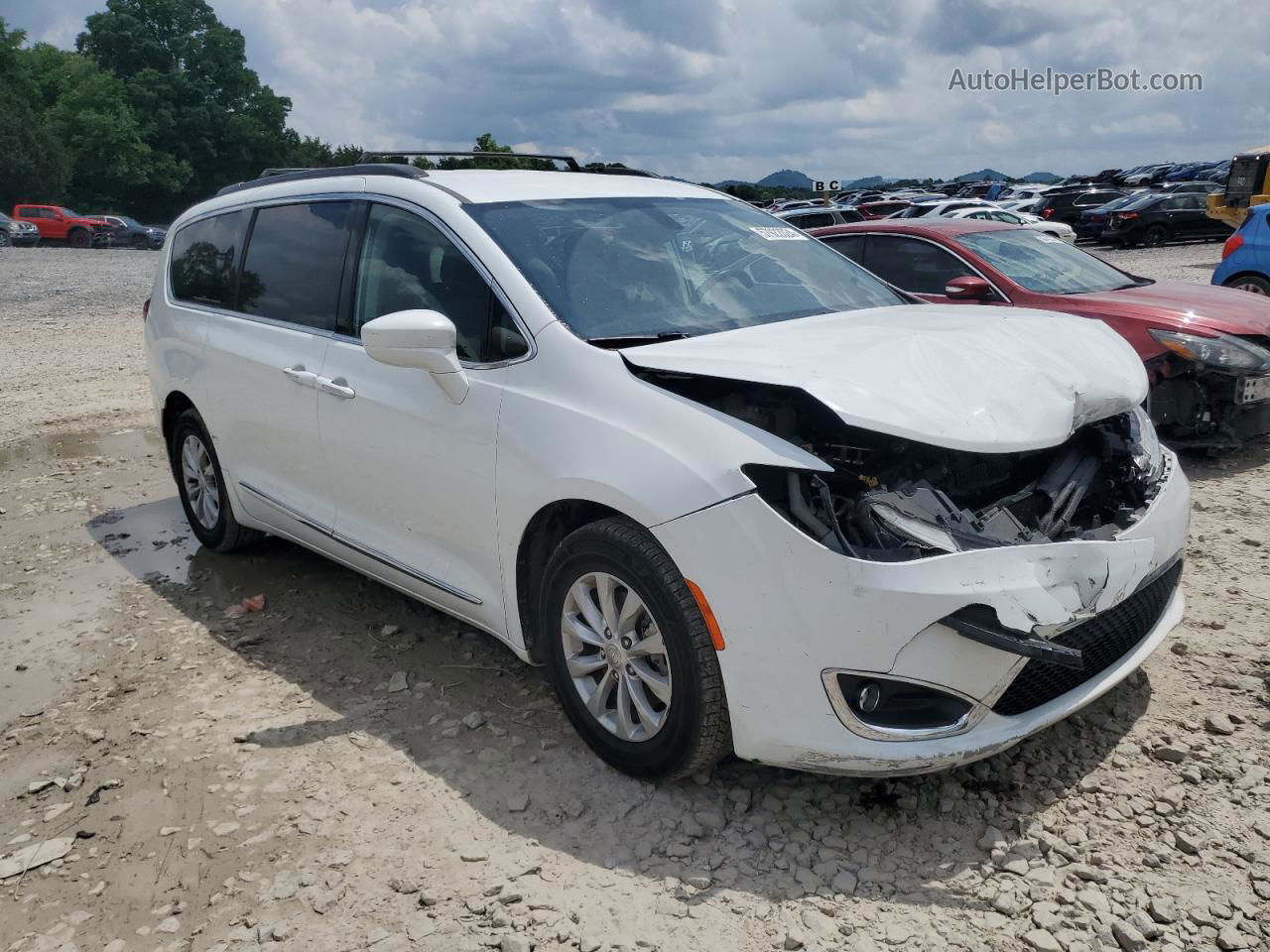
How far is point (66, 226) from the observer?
131 feet

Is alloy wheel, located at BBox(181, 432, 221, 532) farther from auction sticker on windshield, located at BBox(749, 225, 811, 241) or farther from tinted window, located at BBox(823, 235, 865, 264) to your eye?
tinted window, located at BBox(823, 235, 865, 264)

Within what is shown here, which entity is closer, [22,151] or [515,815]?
[515,815]

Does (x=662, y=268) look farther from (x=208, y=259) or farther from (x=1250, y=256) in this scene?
(x=1250, y=256)

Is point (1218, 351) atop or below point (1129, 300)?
below

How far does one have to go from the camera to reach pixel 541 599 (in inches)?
135

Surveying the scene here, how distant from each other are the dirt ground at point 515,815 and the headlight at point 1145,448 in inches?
30.9

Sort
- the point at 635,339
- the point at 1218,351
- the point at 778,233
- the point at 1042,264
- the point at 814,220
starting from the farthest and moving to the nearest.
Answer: the point at 814,220 → the point at 1042,264 → the point at 1218,351 → the point at 778,233 → the point at 635,339

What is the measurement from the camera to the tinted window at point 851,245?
8055 mm

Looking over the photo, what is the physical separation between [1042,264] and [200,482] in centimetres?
574

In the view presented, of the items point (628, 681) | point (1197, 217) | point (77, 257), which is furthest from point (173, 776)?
point (77, 257)

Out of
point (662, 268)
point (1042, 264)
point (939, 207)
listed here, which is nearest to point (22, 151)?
point (939, 207)

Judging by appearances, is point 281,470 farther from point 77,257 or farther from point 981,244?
point 77,257

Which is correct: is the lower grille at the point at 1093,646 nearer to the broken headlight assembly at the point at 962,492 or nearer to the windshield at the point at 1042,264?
the broken headlight assembly at the point at 962,492

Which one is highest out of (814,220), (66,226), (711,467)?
(814,220)
